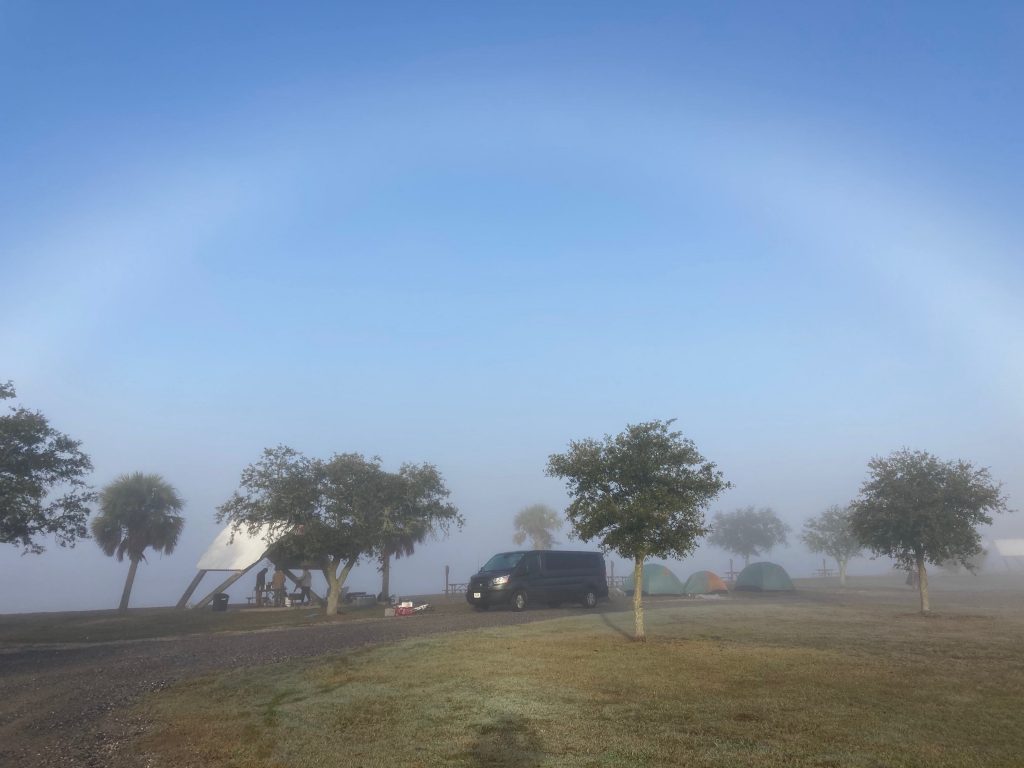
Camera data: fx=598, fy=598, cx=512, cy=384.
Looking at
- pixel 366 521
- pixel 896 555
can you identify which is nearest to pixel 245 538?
pixel 366 521

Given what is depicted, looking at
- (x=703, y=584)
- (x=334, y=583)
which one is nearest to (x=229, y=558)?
(x=334, y=583)

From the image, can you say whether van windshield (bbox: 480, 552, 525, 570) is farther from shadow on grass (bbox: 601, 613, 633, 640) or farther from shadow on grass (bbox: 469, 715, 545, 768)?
shadow on grass (bbox: 469, 715, 545, 768)

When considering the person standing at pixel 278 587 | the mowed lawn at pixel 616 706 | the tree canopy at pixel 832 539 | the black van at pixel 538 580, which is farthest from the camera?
the tree canopy at pixel 832 539

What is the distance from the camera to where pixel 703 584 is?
45.1 meters

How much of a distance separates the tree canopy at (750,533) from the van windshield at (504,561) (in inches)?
2510

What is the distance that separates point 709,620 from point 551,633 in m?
7.43

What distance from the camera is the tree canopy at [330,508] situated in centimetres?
3019

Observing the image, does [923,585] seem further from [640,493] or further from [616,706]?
[616,706]

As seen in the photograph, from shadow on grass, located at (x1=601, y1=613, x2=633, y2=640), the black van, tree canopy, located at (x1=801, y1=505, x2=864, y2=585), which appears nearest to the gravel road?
the black van

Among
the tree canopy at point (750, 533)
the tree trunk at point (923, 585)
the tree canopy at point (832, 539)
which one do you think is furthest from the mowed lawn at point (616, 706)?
the tree canopy at point (750, 533)

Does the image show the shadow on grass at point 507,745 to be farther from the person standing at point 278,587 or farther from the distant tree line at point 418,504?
the person standing at point 278,587

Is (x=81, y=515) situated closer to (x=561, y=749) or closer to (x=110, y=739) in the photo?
(x=110, y=739)

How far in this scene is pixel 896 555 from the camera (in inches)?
1045

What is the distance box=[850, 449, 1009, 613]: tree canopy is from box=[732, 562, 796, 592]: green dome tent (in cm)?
2039
